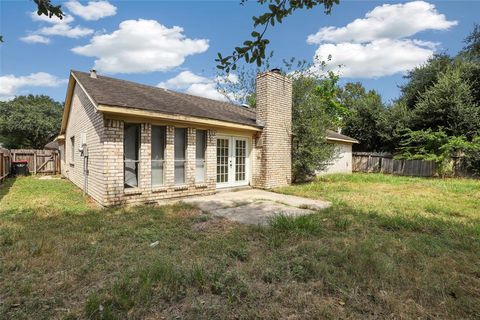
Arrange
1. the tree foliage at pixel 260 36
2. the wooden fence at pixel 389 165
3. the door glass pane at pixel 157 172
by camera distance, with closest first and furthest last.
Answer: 1. the tree foliage at pixel 260 36
2. the door glass pane at pixel 157 172
3. the wooden fence at pixel 389 165

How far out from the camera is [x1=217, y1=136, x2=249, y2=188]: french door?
926 cm

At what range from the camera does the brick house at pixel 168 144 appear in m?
6.55

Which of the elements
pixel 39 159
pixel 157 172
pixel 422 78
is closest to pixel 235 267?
pixel 157 172

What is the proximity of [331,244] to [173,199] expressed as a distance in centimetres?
494

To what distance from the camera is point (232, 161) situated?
9586 millimetres

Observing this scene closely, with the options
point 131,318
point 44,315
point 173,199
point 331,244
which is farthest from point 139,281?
point 173,199

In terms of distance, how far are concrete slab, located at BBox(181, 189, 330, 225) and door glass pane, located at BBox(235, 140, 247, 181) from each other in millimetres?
1351

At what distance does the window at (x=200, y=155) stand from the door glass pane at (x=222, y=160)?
77 cm

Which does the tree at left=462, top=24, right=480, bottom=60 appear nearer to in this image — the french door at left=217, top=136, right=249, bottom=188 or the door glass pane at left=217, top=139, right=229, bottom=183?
the french door at left=217, top=136, right=249, bottom=188

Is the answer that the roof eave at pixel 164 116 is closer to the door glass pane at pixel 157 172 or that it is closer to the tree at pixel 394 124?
the door glass pane at pixel 157 172

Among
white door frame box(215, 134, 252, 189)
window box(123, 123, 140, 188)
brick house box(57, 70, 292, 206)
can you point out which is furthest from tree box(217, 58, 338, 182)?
window box(123, 123, 140, 188)

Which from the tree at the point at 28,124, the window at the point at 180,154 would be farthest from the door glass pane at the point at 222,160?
the tree at the point at 28,124

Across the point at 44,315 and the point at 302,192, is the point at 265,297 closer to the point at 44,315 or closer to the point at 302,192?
the point at 44,315

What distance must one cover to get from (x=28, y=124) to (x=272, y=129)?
30.3 m
